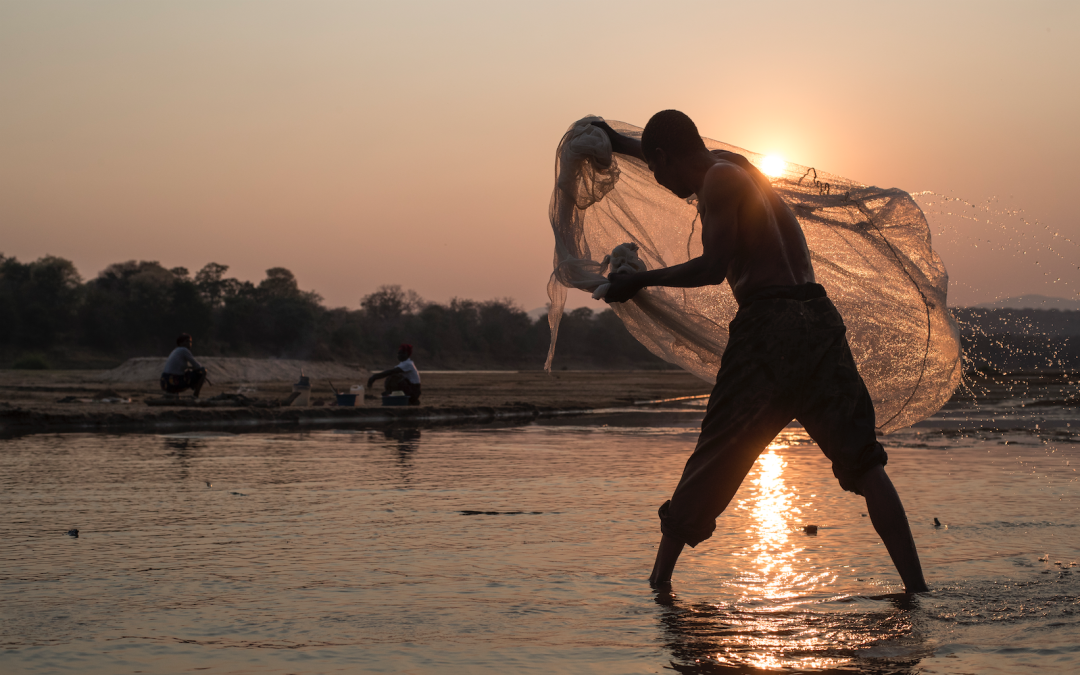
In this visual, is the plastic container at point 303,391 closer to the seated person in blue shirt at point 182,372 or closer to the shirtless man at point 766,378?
the seated person in blue shirt at point 182,372

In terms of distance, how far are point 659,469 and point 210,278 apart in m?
94.4

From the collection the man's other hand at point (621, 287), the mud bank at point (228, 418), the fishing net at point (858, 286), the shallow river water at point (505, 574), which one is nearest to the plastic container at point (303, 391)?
the mud bank at point (228, 418)

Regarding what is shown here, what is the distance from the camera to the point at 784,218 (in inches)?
164

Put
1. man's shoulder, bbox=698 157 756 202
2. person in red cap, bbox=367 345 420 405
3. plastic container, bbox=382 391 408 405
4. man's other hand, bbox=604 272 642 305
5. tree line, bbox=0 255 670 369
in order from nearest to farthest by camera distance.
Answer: man's shoulder, bbox=698 157 756 202
man's other hand, bbox=604 272 642 305
plastic container, bbox=382 391 408 405
person in red cap, bbox=367 345 420 405
tree line, bbox=0 255 670 369

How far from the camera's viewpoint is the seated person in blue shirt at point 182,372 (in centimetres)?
1925

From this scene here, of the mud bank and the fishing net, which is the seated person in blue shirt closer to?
the mud bank

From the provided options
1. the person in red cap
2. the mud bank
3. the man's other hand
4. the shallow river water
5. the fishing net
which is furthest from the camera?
the person in red cap

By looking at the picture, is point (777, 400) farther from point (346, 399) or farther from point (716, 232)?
point (346, 399)

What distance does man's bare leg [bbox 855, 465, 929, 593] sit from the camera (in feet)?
12.8

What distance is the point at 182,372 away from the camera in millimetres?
19484

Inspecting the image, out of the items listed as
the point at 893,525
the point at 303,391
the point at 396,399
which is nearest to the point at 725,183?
the point at 893,525

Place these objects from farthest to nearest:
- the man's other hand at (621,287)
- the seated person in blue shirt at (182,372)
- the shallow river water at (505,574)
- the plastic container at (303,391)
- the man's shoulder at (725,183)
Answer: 1. the seated person in blue shirt at (182,372)
2. the plastic container at (303,391)
3. the man's other hand at (621,287)
4. the man's shoulder at (725,183)
5. the shallow river water at (505,574)

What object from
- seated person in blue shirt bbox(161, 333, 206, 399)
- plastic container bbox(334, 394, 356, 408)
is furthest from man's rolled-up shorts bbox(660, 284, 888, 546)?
seated person in blue shirt bbox(161, 333, 206, 399)

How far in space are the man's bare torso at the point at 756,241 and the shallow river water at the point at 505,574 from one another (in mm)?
1314
